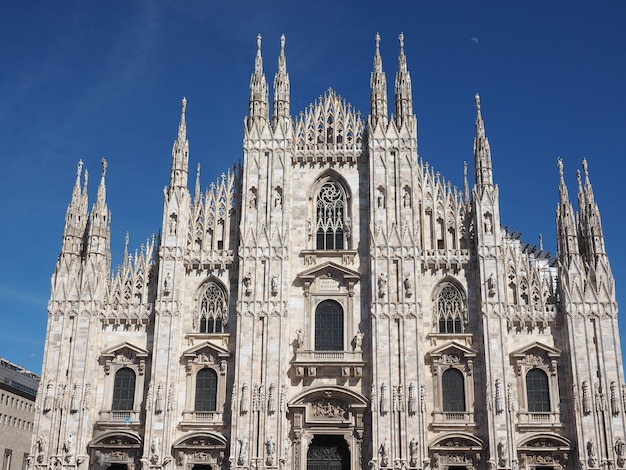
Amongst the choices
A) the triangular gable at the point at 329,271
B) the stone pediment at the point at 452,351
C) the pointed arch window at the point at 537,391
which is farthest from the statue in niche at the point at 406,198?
the pointed arch window at the point at 537,391

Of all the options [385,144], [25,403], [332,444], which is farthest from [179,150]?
[25,403]

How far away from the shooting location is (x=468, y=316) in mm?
38000

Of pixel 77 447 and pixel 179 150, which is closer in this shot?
pixel 77 447

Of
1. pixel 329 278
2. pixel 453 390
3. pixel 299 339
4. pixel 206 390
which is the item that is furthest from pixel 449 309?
pixel 206 390

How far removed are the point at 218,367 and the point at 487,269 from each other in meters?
14.0

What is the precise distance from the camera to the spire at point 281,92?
41.7 meters

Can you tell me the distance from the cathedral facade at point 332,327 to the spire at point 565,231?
0.12 m

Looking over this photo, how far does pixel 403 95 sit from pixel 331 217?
7769 millimetres

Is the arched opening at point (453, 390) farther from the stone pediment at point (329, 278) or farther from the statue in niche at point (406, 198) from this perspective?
the statue in niche at point (406, 198)

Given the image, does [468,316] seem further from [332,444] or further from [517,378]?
[332,444]

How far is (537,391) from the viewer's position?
3681cm

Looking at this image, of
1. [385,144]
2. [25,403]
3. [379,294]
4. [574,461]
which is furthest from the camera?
[25,403]

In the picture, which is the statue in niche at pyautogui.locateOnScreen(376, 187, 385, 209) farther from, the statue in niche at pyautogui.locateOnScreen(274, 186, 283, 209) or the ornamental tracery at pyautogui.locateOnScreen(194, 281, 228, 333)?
the ornamental tracery at pyautogui.locateOnScreen(194, 281, 228, 333)

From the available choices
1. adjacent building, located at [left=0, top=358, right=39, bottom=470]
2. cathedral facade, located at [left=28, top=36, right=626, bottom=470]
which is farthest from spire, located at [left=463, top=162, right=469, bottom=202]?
adjacent building, located at [left=0, top=358, right=39, bottom=470]
